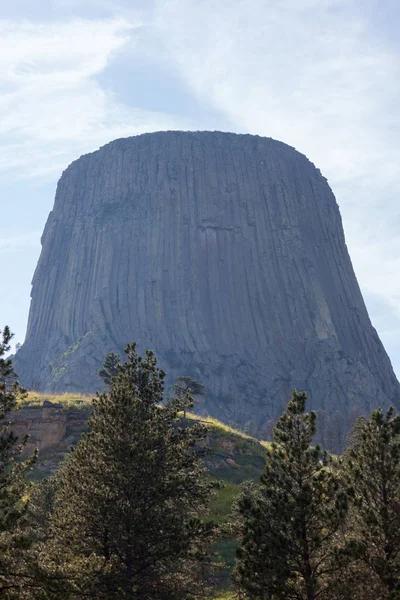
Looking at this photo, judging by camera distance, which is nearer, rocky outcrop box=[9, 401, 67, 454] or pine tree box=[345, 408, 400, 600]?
pine tree box=[345, 408, 400, 600]

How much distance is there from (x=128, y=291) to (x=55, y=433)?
96509 mm

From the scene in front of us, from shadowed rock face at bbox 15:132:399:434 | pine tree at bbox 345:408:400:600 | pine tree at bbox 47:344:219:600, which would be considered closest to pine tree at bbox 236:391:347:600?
pine tree at bbox 345:408:400:600

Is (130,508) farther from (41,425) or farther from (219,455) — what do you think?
(41,425)

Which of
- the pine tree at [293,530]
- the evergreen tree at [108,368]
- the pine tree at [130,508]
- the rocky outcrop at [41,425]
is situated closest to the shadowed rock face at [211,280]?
the evergreen tree at [108,368]

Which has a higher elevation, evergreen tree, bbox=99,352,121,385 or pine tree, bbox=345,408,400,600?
evergreen tree, bbox=99,352,121,385

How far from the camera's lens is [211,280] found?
141125 millimetres

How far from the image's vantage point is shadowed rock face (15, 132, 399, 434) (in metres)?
127

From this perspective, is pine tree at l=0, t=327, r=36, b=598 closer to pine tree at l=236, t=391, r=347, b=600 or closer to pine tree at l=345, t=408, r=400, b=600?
pine tree at l=236, t=391, r=347, b=600

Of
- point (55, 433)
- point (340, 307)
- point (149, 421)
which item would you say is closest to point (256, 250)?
point (340, 307)

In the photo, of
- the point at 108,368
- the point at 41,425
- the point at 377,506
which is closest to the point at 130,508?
the point at 377,506

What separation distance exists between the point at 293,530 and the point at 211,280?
125 metres

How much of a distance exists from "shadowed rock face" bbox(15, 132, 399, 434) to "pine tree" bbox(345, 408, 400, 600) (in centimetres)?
10117

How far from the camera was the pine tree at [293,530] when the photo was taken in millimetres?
16406

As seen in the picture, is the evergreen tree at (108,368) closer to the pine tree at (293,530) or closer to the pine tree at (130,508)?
the pine tree at (130,508)
